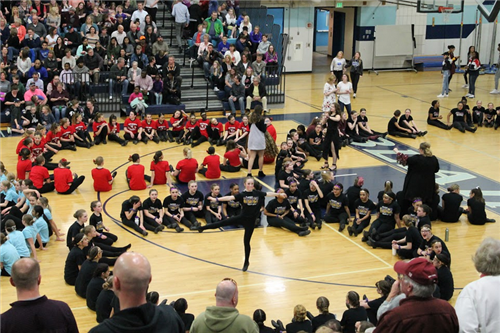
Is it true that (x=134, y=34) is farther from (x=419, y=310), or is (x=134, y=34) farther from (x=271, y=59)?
(x=419, y=310)

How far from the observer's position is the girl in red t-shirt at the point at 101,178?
48.0 ft

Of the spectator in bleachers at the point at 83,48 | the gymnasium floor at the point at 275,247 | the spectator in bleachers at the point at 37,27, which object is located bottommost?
the gymnasium floor at the point at 275,247

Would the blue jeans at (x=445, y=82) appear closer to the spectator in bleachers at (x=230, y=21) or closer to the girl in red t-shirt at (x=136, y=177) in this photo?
the spectator in bleachers at (x=230, y=21)

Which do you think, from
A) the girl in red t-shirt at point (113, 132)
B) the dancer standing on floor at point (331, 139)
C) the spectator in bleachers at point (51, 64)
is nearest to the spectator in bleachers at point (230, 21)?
the spectator in bleachers at point (51, 64)

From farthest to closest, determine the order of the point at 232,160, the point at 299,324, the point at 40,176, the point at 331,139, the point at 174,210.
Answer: the point at 232,160 → the point at 331,139 → the point at 40,176 → the point at 174,210 → the point at 299,324

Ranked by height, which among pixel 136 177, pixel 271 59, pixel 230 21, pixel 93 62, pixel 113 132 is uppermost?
pixel 230 21

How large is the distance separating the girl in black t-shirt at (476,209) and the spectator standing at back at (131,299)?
1071 centimetres

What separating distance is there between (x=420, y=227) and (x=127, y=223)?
17.5 feet

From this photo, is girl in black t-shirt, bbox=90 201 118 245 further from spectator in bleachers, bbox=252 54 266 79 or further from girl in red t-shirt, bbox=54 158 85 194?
spectator in bleachers, bbox=252 54 266 79

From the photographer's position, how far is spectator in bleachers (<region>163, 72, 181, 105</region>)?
866 inches

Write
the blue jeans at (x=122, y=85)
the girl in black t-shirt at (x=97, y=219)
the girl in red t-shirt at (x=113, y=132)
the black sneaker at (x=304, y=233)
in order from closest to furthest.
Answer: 1. the girl in black t-shirt at (x=97, y=219)
2. the black sneaker at (x=304, y=233)
3. the girl in red t-shirt at (x=113, y=132)
4. the blue jeans at (x=122, y=85)

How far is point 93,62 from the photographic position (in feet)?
72.0

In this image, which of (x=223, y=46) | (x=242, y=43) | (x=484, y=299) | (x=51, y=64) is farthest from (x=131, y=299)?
(x=242, y=43)

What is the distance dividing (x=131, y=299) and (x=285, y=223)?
30.6 ft
